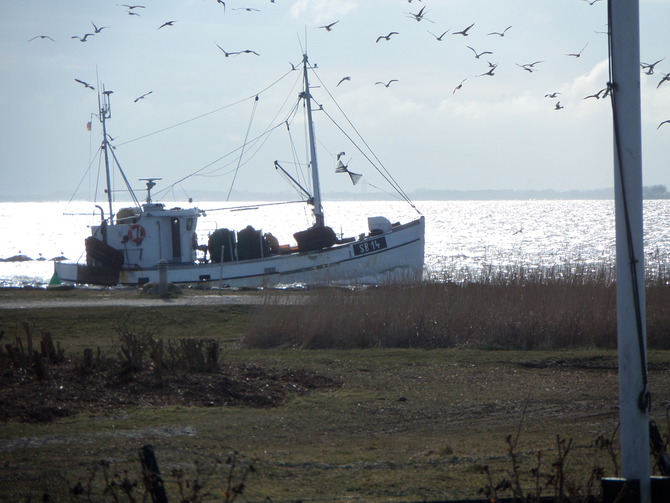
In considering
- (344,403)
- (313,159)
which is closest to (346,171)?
(313,159)

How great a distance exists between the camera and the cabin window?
3247 centimetres

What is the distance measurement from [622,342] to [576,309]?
10.7 m

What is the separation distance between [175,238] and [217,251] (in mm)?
1675

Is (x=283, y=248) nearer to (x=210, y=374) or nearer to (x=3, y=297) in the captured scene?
(x=3, y=297)

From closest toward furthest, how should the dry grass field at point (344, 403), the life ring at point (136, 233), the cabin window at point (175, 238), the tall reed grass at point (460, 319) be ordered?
1. the dry grass field at point (344, 403)
2. the tall reed grass at point (460, 319)
3. the life ring at point (136, 233)
4. the cabin window at point (175, 238)

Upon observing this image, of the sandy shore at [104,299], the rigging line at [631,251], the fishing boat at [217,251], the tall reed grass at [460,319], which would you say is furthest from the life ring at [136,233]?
the rigging line at [631,251]

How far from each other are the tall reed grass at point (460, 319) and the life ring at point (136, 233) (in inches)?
681

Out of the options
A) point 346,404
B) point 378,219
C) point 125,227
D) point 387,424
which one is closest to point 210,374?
point 346,404

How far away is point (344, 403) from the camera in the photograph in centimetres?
977

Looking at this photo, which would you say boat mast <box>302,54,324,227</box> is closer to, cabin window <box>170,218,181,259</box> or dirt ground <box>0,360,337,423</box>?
cabin window <box>170,218,181,259</box>

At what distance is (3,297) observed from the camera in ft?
80.3

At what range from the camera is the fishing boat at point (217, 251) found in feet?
105

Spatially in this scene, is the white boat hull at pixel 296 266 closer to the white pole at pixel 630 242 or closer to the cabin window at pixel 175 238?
the cabin window at pixel 175 238

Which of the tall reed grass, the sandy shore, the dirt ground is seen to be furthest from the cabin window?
the dirt ground
